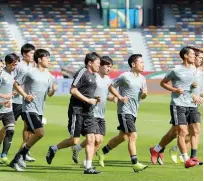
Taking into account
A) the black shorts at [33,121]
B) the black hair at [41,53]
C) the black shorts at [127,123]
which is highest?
the black hair at [41,53]

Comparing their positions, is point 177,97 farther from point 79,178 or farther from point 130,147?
point 79,178

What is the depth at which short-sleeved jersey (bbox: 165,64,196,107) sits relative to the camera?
14.2 m

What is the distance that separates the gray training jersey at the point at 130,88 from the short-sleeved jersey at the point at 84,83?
1038mm

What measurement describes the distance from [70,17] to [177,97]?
43.9 meters

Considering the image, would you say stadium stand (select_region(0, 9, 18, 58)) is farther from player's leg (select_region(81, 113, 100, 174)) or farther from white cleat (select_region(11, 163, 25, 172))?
player's leg (select_region(81, 113, 100, 174))

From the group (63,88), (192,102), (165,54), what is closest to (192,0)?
(165,54)

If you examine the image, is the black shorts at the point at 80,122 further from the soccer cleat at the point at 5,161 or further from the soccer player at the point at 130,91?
the soccer cleat at the point at 5,161

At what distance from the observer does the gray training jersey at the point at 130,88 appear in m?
14.1

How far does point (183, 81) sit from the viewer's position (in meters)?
14.2

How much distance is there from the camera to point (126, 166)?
1421 centimetres

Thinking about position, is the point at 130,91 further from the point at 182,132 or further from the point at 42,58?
the point at 42,58

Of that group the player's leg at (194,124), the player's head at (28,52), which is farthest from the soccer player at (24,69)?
the player's leg at (194,124)

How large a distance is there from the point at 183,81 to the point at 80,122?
2164mm

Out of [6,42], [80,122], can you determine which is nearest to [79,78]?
[80,122]
